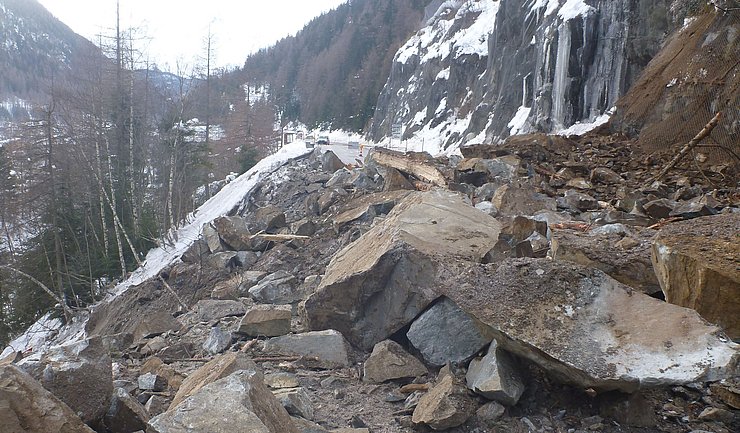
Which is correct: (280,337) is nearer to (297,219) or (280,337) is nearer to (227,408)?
(227,408)

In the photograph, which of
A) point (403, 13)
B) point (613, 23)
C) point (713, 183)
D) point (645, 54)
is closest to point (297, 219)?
point (713, 183)

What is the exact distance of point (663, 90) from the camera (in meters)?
11.9

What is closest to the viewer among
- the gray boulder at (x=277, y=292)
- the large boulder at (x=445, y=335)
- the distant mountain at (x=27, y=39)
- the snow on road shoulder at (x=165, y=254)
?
the large boulder at (x=445, y=335)

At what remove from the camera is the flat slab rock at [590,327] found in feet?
7.30

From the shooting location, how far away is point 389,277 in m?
3.66

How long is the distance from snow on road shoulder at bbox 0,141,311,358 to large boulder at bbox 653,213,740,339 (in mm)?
9914

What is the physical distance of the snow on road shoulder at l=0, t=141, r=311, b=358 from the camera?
37.9 feet

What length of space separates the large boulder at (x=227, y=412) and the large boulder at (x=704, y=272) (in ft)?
7.35

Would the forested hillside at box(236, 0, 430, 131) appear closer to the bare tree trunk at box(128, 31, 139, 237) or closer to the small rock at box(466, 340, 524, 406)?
the bare tree trunk at box(128, 31, 139, 237)

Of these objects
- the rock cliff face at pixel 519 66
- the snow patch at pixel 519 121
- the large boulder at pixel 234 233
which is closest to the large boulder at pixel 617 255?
the large boulder at pixel 234 233

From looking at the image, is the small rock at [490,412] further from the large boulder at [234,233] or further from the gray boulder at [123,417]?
the large boulder at [234,233]

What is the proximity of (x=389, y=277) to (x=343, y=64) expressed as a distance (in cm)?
7115

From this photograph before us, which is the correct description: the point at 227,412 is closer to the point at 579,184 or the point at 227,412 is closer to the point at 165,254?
the point at 579,184

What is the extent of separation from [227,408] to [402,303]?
1813 millimetres
